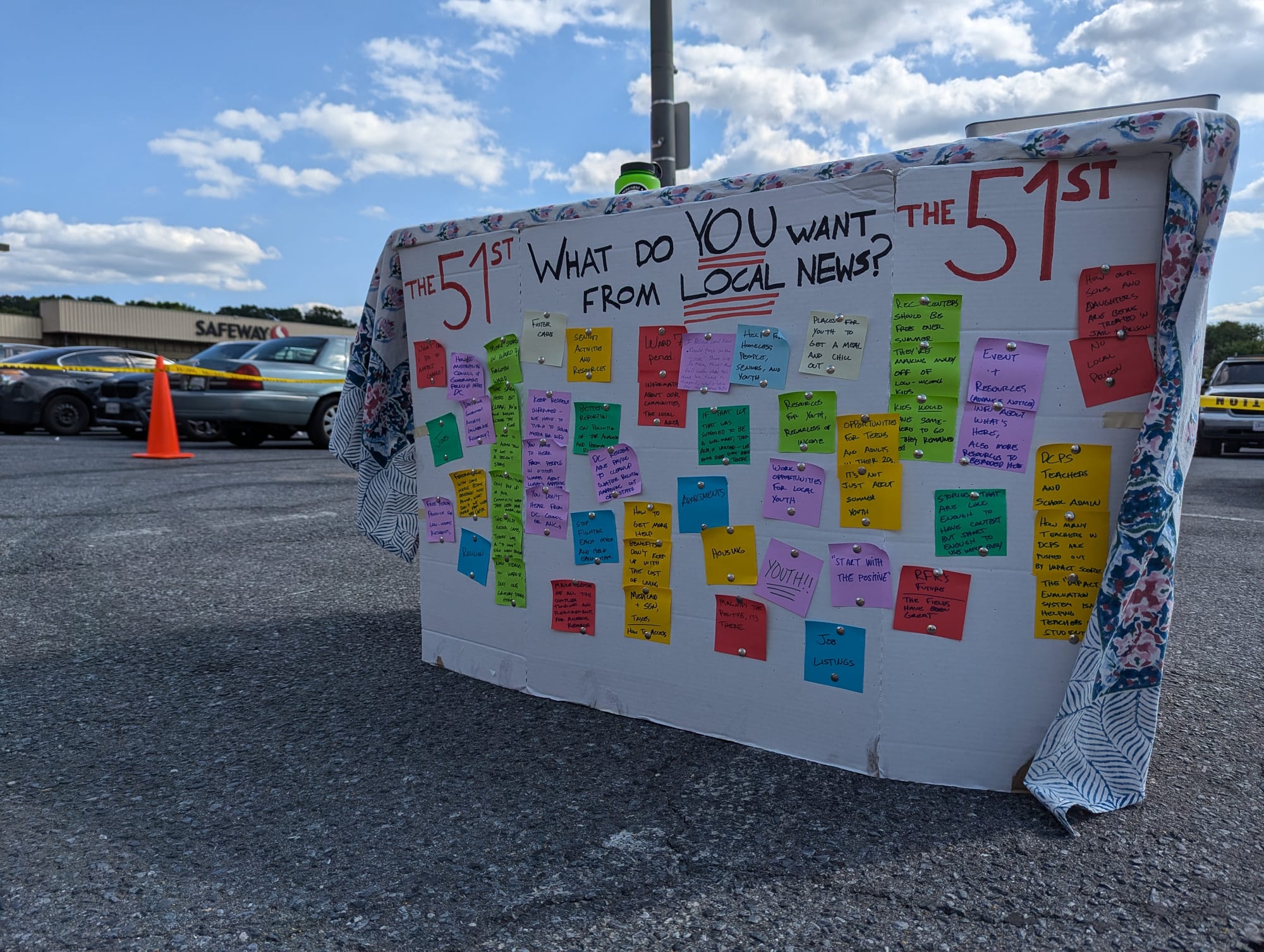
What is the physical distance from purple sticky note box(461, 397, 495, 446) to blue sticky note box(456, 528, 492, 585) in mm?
331

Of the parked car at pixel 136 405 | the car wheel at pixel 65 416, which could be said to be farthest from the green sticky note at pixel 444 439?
the car wheel at pixel 65 416

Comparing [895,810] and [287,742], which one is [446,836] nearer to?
[287,742]

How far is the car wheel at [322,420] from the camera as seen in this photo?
11875mm

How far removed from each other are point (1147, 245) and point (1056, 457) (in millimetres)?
530

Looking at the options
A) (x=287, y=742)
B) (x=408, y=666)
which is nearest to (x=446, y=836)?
(x=287, y=742)

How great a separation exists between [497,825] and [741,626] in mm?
888

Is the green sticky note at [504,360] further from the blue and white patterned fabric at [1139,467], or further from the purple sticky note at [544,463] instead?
the blue and white patterned fabric at [1139,467]

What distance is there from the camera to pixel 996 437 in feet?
7.84

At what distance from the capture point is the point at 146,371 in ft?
43.2

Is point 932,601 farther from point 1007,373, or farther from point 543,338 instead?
point 543,338

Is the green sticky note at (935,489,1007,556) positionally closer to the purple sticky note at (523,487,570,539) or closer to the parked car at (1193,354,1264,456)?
the purple sticky note at (523,487,570,539)

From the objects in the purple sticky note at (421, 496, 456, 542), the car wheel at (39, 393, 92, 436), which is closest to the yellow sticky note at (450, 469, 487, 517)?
the purple sticky note at (421, 496, 456, 542)

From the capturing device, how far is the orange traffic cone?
10570 mm

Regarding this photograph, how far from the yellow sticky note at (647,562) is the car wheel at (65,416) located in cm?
1323
